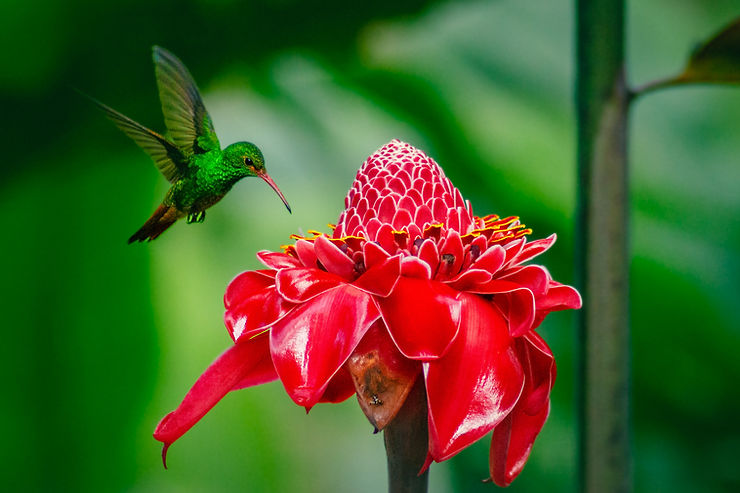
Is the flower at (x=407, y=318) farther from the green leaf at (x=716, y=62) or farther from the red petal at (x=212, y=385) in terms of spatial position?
the green leaf at (x=716, y=62)

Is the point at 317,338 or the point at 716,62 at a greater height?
the point at 716,62

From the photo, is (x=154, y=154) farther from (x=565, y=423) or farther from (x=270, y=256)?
(x=565, y=423)

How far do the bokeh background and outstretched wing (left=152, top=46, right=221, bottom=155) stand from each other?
36 cm

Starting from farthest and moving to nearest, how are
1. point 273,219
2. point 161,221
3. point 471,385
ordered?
point 273,219
point 161,221
point 471,385

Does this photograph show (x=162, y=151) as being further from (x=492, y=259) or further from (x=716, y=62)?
(x=716, y=62)

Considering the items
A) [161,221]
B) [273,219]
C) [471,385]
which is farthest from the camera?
[273,219]

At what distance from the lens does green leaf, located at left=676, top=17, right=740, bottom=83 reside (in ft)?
1.18

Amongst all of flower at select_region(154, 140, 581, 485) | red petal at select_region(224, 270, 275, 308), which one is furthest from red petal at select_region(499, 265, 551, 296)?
red petal at select_region(224, 270, 275, 308)

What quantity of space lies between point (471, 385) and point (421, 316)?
0.03 metres

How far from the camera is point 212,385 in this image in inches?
10.8

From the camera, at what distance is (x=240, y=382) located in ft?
0.97

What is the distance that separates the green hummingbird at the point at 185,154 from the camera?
31 centimetres

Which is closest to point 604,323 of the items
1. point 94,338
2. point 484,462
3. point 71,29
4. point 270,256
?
point 270,256

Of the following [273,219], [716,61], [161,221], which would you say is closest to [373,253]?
[161,221]
